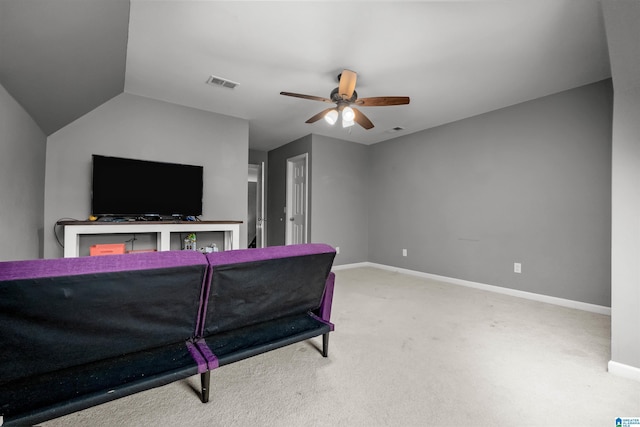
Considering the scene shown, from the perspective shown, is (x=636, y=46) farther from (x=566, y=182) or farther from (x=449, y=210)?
(x=449, y=210)

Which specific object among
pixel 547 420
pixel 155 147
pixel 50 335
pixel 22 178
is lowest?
pixel 547 420

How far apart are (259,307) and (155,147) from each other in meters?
2.95

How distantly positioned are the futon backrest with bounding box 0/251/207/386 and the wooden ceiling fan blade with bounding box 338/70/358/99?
2098 mm

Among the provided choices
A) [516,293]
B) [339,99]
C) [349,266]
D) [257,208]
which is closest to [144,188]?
[339,99]

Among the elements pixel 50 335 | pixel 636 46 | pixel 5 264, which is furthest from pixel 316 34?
pixel 50 335

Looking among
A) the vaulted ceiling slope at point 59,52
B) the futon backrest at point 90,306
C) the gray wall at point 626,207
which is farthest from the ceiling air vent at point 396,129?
the futon backrest at point 90,306

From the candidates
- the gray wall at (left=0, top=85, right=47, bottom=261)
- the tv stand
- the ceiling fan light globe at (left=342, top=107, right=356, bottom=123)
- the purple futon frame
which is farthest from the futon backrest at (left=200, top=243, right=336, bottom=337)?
the tv stand

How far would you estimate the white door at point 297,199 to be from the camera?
516cm

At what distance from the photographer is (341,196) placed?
5.30 m

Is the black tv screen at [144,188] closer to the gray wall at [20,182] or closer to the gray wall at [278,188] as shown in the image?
the gray wall at [20,182]

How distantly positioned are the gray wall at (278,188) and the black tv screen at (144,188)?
2175 mm

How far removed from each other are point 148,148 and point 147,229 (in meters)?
1.10

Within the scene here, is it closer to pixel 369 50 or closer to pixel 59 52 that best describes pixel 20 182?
pixel 59 52

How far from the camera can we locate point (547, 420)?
138 cm
